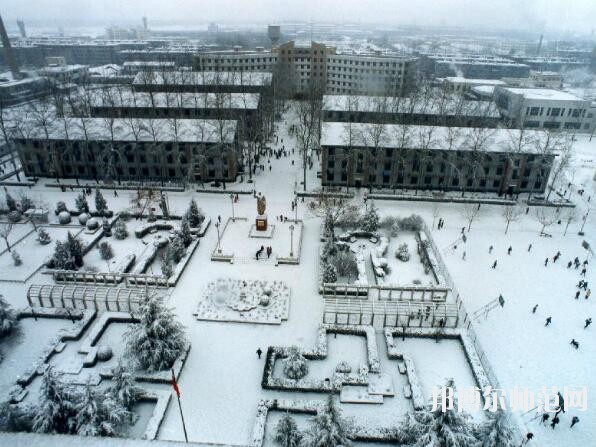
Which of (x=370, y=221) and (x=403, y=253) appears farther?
(x=370, y=221)

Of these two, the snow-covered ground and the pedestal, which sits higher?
the pedestal

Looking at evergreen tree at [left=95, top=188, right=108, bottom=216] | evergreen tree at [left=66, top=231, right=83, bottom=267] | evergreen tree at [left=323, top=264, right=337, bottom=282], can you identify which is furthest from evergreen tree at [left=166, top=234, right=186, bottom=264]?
evergreen tree at [left=323, top=264, right=337, bottom=282]

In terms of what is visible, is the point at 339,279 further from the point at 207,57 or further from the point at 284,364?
the point at 207,57

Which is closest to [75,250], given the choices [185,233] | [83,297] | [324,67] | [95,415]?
[83,297]

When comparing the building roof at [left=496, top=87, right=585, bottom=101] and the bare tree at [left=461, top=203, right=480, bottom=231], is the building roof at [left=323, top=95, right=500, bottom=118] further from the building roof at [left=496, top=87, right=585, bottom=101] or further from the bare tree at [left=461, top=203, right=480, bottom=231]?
the bare tree at [left=461, top=203, right=480, bottom=231]

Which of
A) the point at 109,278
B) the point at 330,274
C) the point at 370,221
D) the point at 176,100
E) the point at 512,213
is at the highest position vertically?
the point at 176,100

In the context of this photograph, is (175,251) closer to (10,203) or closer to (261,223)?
(261,223)

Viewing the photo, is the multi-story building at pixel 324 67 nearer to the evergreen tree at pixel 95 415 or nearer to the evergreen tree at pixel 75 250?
A: the evergreen tree at pixel 75 250
